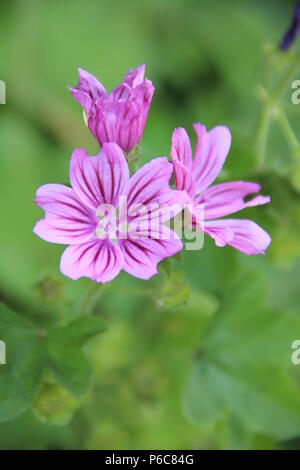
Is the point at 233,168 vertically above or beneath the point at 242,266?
above

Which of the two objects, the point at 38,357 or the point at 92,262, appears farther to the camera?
the point at 38,357

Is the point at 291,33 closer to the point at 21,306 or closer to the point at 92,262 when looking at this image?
the point at 92,262

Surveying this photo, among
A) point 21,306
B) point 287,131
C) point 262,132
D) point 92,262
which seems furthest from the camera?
point 21,306

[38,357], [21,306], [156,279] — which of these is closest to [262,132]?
[156,279]

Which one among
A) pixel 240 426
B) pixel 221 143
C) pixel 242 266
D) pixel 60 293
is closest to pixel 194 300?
pixel 242 266

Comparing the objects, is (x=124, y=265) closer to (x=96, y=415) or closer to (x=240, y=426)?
(x=240, y=426)
